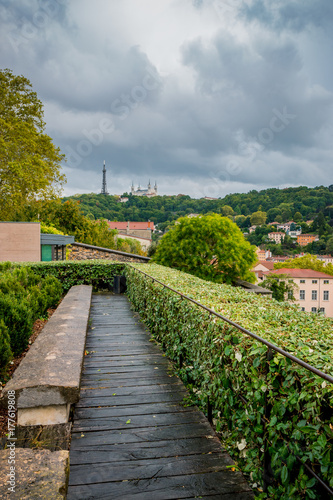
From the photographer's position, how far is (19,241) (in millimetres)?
17500

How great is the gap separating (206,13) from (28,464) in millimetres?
13985

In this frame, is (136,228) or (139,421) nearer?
(139,421)

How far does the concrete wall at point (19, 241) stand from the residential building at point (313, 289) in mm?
43445

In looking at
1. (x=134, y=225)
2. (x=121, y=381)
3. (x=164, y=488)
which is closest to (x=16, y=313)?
(x=121, y=381)

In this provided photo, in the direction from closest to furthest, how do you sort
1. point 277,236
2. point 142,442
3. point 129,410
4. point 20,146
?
point 142,442
point 129,410
point 20,146
point 277,236

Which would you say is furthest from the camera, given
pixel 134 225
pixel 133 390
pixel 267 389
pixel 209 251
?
pixel 134 225

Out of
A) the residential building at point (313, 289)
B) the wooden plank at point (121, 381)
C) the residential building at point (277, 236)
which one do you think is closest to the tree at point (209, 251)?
the wooden plank at point (121, 381)

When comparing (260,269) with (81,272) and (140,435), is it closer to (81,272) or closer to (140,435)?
(81,272)

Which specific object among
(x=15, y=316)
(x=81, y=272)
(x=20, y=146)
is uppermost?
(x=20, y=146)

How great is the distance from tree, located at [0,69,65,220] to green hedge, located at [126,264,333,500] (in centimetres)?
2143

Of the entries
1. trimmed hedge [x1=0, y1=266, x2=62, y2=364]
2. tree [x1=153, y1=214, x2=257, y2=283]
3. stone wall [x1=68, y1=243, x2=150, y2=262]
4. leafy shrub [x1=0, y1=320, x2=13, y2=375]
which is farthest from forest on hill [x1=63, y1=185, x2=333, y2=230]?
leafy shrub [x1=0, y1=320, x2=13, y2=375]

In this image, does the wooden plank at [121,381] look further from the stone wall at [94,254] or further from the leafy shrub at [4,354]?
the stone wall at [94,254]

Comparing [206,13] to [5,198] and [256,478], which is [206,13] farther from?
[5,198]

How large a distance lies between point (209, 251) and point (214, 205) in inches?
1058
